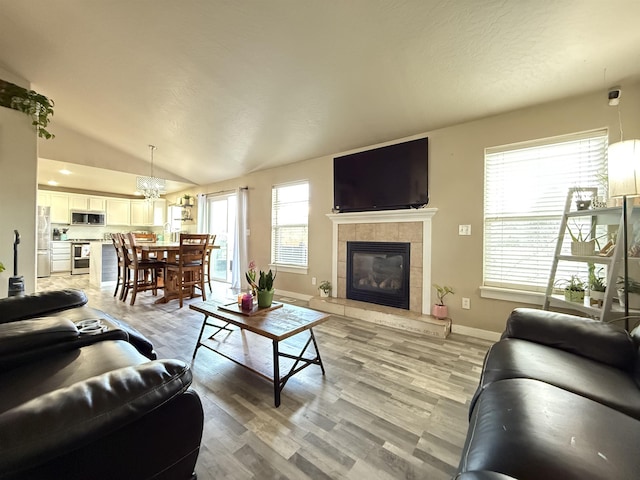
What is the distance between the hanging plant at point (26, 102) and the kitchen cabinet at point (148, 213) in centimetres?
444

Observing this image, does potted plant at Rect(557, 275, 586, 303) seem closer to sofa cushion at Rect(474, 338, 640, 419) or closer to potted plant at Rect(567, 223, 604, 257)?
potted plant at Rect(567, 223, 604, 257)

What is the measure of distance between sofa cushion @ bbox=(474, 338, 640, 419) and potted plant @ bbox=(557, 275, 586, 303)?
3.70 feet

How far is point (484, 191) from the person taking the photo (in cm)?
273

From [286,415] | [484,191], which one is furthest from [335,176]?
[286,415]

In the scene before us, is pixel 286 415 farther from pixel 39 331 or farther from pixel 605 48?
pixel 605 48

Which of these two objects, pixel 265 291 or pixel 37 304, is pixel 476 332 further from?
pixel 37 304

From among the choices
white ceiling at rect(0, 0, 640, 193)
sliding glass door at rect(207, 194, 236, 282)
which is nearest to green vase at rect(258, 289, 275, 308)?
white ceiling at rect(0, 0, 640, 193)

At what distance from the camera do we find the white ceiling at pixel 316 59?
1.76 meters

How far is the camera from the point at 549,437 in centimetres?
75

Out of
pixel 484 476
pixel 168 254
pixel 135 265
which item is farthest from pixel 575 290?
pixel 135 265

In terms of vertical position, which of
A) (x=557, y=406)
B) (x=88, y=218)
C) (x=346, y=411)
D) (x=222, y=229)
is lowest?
(x=346, y=411)

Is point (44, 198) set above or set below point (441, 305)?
above

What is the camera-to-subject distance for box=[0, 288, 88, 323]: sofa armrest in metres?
1.40

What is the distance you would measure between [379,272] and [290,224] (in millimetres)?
1778
